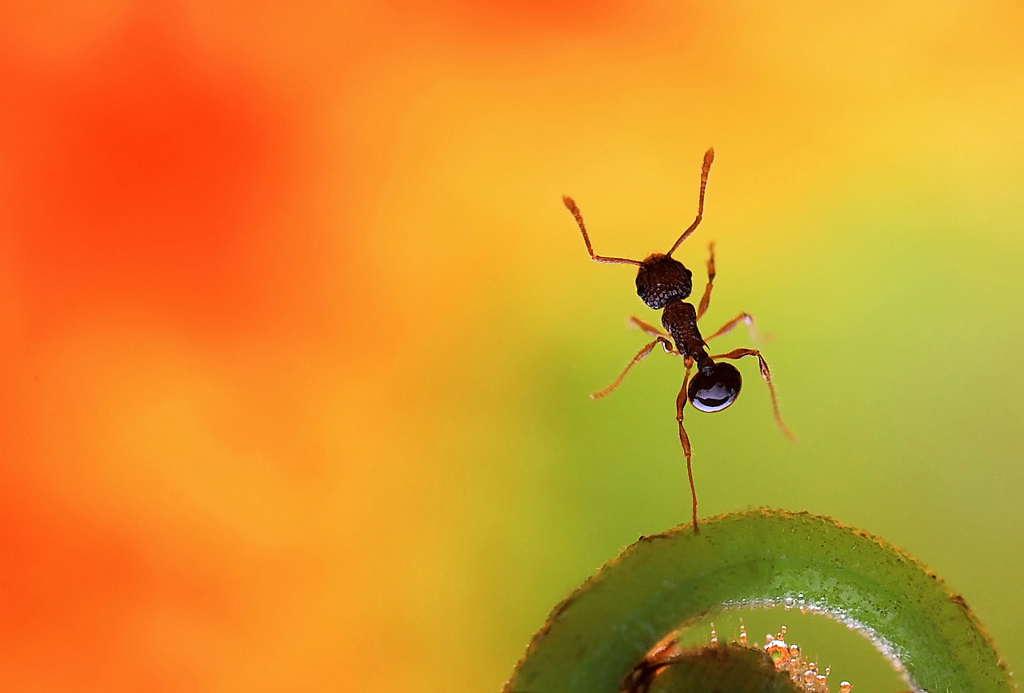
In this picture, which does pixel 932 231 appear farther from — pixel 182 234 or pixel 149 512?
pixel 149 512

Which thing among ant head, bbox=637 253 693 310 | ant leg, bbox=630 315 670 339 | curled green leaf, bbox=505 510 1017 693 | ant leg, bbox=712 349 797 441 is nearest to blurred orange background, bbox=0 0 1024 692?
ant leg, bbox=712 349 797 441

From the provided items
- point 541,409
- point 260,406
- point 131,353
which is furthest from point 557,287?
point 131,353

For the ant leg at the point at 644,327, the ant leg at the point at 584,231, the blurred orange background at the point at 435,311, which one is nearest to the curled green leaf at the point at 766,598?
the blurred orange background at the point at 435,311

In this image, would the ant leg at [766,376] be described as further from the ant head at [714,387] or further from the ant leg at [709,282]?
the ant leg at [709,282]

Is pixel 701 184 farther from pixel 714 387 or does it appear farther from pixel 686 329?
pixel 686 329

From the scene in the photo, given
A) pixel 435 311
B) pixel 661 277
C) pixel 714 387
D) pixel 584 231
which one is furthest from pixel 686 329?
pixel 435 311
